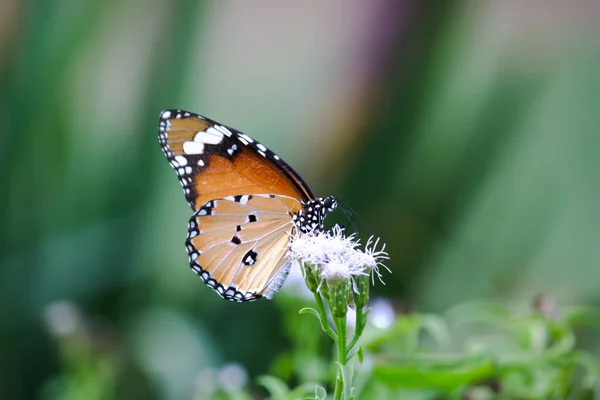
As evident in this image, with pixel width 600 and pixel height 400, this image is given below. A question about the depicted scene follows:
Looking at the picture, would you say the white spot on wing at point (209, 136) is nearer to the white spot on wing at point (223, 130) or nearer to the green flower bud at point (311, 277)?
the white spot on wing at point (223, 130)

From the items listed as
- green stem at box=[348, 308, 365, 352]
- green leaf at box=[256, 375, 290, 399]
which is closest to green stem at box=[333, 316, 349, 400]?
green stem at box=[348, 308, 365, 352]

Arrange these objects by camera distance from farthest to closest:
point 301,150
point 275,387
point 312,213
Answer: point 301,150
point 312,213
point 275,387

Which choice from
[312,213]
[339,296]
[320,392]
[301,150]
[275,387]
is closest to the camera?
[320,392]

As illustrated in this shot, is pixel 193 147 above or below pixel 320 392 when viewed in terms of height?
above

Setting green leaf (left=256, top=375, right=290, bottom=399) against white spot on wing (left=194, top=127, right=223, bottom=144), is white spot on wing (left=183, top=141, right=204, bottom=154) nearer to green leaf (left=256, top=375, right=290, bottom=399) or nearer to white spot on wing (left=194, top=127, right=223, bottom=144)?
white spot on wing (left=194, top=127, right=223, bottom=144)

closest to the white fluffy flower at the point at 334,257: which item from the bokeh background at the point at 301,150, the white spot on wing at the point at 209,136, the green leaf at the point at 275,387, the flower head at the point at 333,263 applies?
the flower head at the point at 333,263

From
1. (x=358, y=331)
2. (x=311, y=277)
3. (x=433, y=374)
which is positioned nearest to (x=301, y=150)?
(x=433, y=374)

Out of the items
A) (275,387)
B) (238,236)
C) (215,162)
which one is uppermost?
(215,162)

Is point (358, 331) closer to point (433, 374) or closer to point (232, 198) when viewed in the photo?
point (433, 374)
